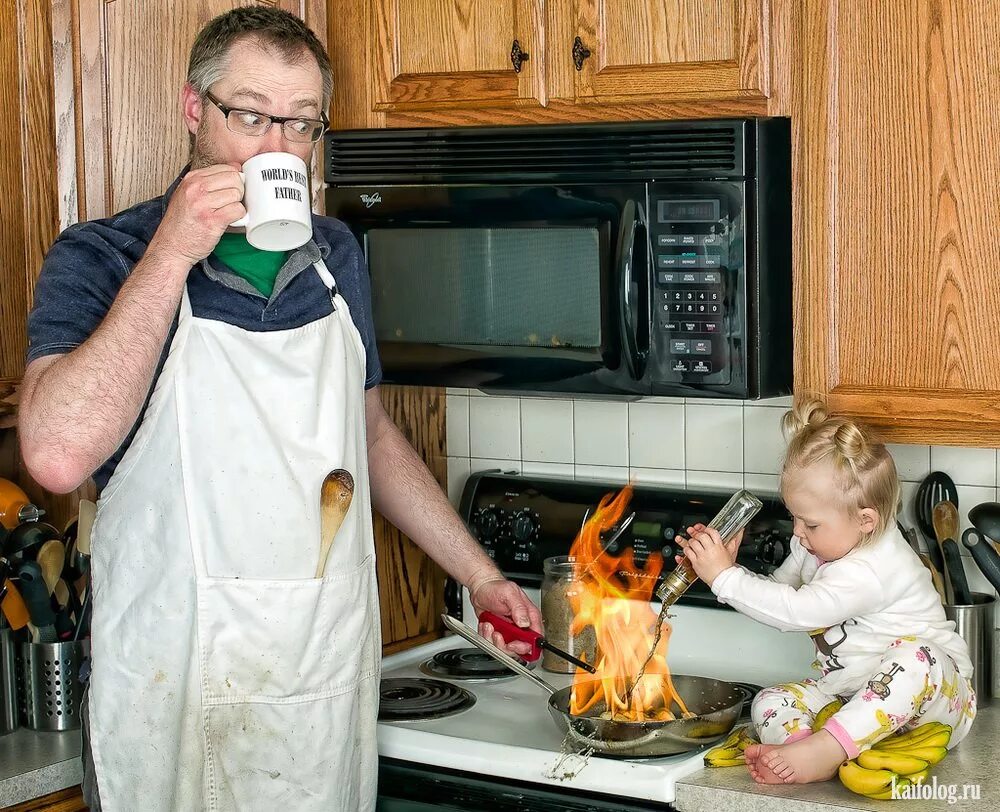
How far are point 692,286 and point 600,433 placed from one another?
1.95ft

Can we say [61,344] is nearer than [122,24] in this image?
Yes

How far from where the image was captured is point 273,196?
1.66 m

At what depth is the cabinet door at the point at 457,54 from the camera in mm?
2176

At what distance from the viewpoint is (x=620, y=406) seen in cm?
255

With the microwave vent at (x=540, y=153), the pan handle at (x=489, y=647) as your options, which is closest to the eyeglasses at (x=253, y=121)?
the microwave vent at (x=540, y=153)

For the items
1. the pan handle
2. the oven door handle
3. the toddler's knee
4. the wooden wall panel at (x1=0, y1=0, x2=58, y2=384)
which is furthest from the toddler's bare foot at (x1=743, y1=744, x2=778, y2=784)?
the wooden wall panel at (x1=0, y1=0, x2=58, y2=384)

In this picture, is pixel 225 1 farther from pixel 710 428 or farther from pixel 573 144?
pixel 710 428

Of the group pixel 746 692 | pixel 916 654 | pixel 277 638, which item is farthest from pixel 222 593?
pixel 916 654

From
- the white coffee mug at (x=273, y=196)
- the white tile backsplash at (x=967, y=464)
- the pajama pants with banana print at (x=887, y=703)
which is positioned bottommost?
the pajama pants with banana print at (x=887, y=703)

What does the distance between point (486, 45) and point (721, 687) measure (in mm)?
1097

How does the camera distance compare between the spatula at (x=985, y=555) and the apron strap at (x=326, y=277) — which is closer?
the apron strap at (x=326, y=277)

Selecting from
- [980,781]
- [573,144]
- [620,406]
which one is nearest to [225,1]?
[573,144]

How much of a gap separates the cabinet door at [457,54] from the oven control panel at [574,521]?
746 millimetres

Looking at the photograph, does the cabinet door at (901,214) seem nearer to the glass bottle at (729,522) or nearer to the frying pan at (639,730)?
Answer: the glass bottle at (729,522)
